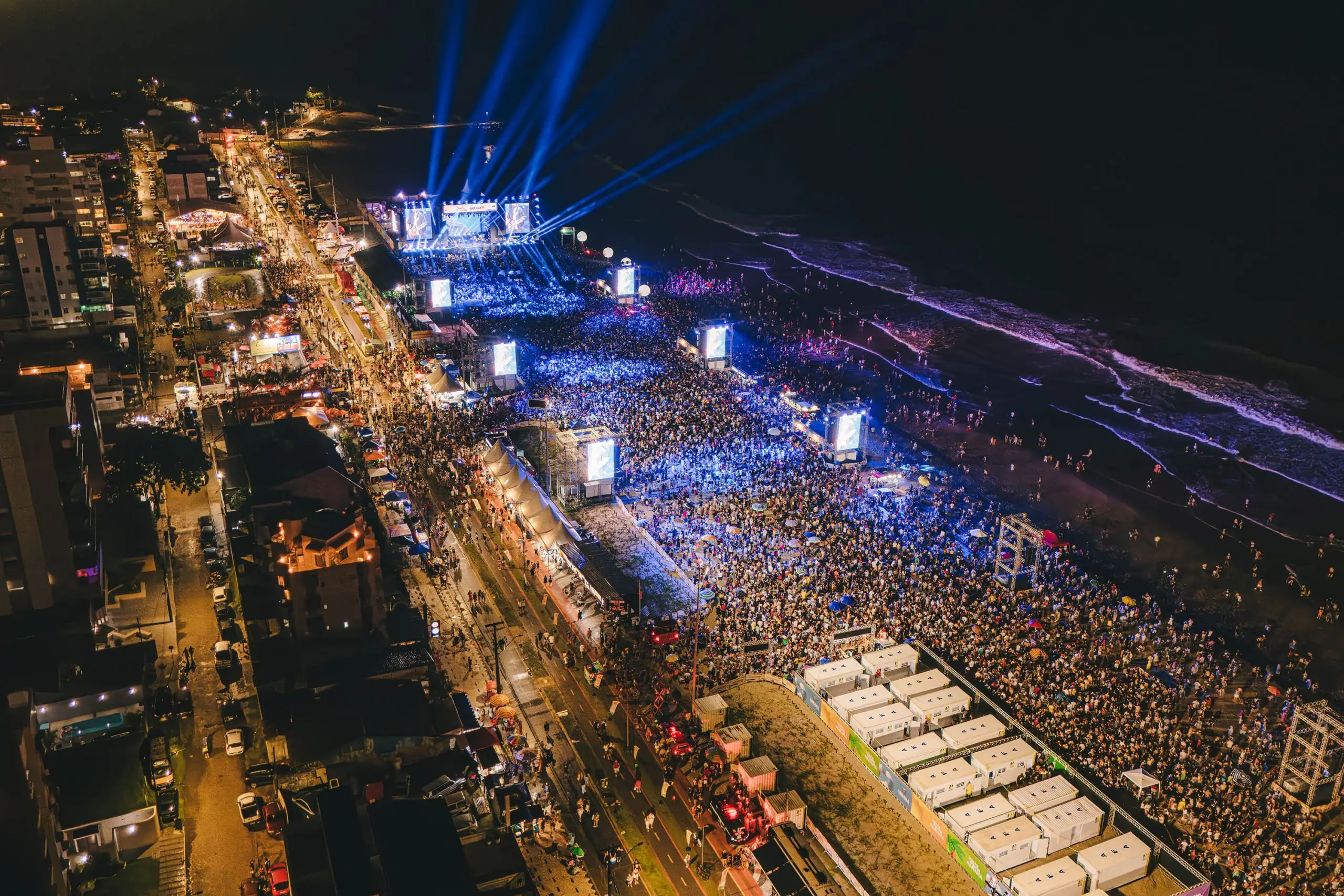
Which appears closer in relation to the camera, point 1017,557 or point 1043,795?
point 1043,795

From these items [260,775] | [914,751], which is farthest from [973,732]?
[260,775]

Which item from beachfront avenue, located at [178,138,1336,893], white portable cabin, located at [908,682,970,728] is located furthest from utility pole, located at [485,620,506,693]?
white portable cabin, located at [908,682,970,728]

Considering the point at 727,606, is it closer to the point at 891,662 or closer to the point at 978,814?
the point at 891,662

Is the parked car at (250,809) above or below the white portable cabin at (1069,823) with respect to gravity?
below

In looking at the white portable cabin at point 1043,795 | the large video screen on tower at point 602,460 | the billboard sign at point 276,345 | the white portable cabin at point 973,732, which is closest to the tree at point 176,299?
the billboard sign at point 276,345

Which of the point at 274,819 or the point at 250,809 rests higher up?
the point at 250,809

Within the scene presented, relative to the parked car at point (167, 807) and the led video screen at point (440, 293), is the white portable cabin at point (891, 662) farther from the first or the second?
the led video screen at point (440, 293)

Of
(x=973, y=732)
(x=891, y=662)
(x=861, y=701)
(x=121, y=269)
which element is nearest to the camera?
(x=973, y=732)
